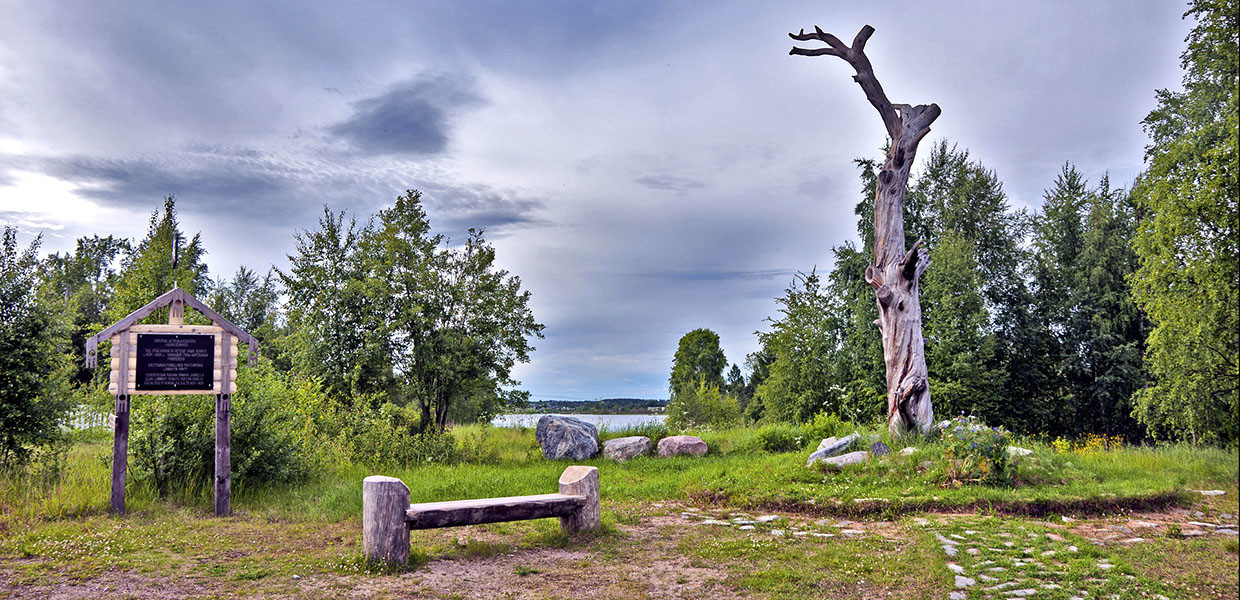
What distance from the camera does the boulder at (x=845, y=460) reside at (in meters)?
11.7

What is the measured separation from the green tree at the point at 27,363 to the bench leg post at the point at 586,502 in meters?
7.86

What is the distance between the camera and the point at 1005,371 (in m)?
20.0

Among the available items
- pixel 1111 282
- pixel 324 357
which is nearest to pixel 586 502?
Result: pixel 1111 282

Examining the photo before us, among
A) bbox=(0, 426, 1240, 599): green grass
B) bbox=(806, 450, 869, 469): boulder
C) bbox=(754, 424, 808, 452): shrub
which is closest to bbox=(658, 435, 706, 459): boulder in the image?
bbox=(754, 424, 808, 452): shrub

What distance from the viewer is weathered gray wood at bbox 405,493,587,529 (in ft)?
22.5

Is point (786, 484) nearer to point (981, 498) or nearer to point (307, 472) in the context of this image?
point (981, 498)

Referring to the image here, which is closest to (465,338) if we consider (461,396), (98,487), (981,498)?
(461,396)

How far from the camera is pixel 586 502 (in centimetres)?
803

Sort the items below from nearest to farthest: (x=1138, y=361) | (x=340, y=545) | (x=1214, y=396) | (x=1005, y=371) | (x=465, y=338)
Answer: (x=1214, y=396) < (x=1138, y=361) < (x=340, y=545) < (x=465, y=338) < (x=1005, y=371)

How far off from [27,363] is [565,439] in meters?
9.84

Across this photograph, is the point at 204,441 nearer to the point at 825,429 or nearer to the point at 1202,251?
the point at 1202,251

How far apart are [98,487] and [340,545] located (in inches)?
183

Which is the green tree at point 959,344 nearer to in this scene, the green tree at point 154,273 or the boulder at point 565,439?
the boulder at point 565,439

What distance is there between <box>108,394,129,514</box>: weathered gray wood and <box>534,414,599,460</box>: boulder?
875 centimetres
